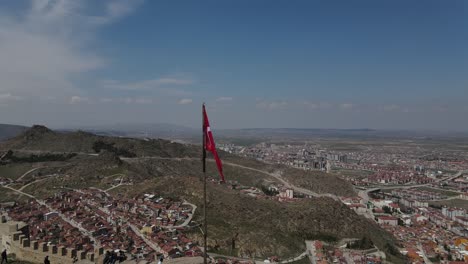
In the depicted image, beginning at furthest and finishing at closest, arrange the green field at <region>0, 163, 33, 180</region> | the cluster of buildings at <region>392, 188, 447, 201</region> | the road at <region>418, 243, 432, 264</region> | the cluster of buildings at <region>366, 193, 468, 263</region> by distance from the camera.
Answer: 1. the cluster of buildings at <region>392, 188, 447, 201</region>
2. the green field at <region>0, 163, 33, 180</region>
3. the cluster of buildings at <region>366, 193, 468, 263</region>
4. the road at <region>418, 243, 432, 264</region>

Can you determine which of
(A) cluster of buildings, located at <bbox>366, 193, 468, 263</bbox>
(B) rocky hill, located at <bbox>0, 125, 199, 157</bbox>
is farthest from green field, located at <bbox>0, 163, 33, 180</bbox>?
(A) cluster of buildings, located at <bbox>366, 193, 468, 263</bbox>

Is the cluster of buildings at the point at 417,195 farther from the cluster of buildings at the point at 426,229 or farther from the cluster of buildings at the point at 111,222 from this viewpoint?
the cluster of buildings at the point at 111,222

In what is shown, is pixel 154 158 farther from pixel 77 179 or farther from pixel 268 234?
pixel 268 234

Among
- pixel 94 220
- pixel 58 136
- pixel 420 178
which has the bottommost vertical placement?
pixel 420 178

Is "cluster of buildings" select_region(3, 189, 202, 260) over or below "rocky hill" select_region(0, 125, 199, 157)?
below

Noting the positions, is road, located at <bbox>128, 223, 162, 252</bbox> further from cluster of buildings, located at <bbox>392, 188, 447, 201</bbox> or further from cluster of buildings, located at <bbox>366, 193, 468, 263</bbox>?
cluster of buildings, located at <bbox>392, 188, 447, 201</bbox>

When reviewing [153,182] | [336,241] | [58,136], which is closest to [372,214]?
[336,241]

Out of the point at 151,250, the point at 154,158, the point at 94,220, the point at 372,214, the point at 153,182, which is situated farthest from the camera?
the point at 154,158

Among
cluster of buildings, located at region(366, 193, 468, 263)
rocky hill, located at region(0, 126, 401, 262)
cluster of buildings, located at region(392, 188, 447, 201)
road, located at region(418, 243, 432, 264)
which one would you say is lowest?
cluster of buildings, located at region(392, 188, 447, 201)

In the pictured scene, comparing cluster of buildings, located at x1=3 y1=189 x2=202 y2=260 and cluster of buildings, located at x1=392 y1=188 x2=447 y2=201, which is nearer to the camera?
cluster of buildings, located at x1=3 y1=189 x2=202 y2=260
